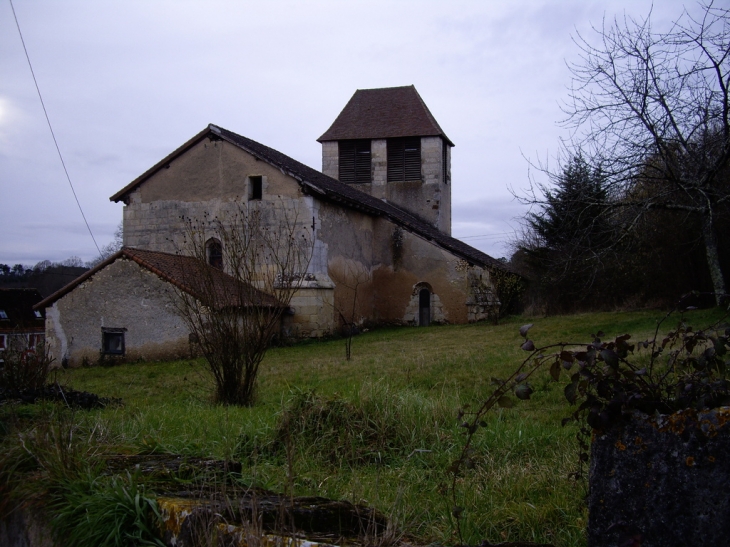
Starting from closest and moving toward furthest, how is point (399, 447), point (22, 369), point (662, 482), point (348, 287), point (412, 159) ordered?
point (662, 482), point (399, 447), point (22, 369), point (348, 287), point (412, 159)

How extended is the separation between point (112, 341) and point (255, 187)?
22.3 ft

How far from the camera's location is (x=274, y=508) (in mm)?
2793

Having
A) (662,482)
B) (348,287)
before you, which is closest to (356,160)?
(348,287)

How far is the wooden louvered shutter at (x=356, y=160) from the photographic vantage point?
2964cm

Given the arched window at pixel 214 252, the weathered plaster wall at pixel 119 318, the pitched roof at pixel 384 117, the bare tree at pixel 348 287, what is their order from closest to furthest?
the weathered plaster wall at pixel 119 318 → the arched window at pixel 214 252 → the bare tree at pixel 348 287 → the pitched roof at pixel 384 117

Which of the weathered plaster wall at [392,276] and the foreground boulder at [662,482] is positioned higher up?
the weathered plaster wall at [392,276]

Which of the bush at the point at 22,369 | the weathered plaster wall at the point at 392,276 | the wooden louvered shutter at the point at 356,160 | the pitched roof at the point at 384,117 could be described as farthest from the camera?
the wooden louvered shutter at the point at 356,160

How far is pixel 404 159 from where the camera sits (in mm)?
29469

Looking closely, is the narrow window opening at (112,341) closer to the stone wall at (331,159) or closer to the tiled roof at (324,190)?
the tiled roof at (324,190)

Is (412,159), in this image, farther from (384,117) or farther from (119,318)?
(119,318)

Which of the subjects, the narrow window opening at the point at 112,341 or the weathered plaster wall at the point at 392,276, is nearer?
the narrow window opening at the point at 112,341

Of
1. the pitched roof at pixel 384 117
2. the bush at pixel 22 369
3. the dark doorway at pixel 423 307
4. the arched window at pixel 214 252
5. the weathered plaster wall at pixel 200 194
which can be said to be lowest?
the bush at pixel 22 369

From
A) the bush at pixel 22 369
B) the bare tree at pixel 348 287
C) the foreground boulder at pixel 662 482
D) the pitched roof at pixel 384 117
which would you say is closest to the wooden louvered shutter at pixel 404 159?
the pitched roof at pixel 384 117

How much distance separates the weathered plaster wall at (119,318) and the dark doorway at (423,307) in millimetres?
10578
